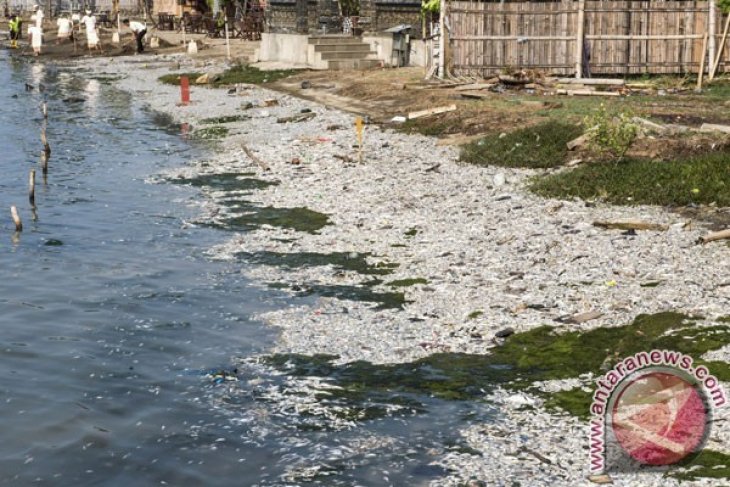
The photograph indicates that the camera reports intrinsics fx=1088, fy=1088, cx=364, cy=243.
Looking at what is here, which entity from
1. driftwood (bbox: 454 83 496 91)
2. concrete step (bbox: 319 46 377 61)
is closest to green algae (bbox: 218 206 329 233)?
driftwood (bbox: 454 83 496 91)

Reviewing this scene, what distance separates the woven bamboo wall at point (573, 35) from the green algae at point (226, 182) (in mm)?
9231

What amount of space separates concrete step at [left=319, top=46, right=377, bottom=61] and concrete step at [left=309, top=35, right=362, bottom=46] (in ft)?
1.99

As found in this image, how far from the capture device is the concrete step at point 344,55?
37.4 m

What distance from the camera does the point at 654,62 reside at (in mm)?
28969

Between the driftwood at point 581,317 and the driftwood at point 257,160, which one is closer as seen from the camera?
the driftwood at point 581,317

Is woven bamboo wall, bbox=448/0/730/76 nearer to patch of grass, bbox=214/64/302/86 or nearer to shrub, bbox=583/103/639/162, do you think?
patch of grass, bbox=214/64/302/86

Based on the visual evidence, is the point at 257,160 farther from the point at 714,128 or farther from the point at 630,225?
the point at 630,225

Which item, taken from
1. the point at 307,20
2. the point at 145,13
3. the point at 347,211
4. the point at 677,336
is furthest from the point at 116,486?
the point at 145,13

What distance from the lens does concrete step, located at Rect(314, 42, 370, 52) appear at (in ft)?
124

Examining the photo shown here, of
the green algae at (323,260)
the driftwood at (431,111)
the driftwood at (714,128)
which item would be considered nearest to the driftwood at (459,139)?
the driftwood at (431,111)

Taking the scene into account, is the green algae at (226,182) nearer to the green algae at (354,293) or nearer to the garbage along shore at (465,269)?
the garbage along shore at (465,269)

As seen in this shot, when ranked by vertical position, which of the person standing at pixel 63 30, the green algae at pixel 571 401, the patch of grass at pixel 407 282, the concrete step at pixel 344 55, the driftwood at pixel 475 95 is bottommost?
the green algae at pixel 571 401

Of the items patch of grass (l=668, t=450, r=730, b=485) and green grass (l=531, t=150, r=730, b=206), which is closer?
patch of grass (l=668, t=450, r=730, b=485)

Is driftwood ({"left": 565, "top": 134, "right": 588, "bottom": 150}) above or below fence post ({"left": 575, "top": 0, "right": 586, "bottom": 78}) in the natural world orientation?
below
